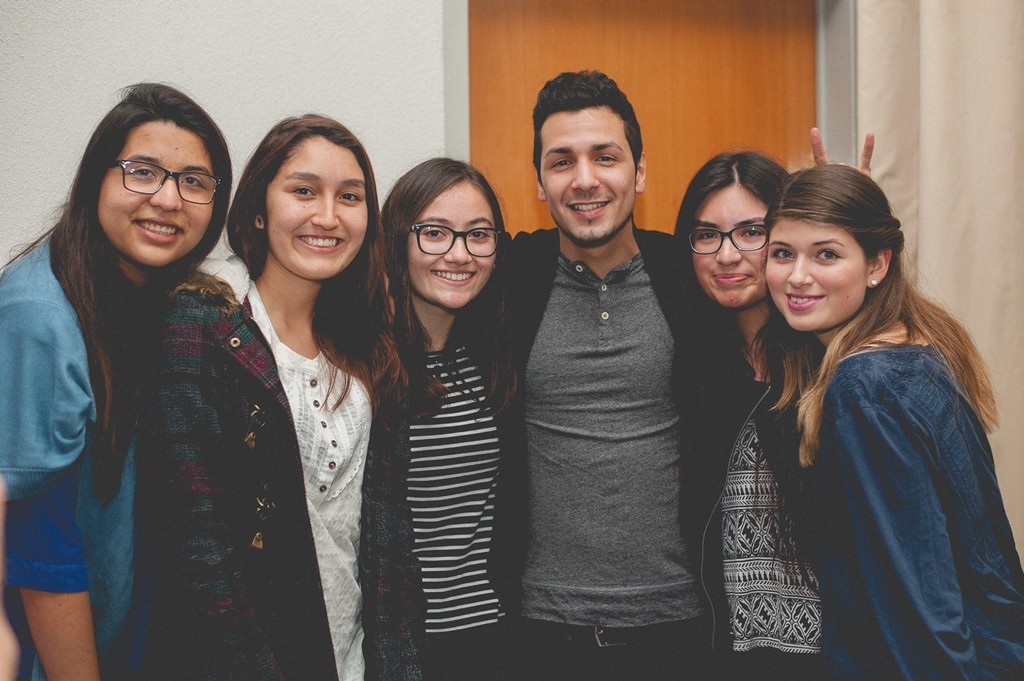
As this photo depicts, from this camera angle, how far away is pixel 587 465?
70.1 inches

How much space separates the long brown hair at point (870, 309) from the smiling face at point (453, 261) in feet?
2.14

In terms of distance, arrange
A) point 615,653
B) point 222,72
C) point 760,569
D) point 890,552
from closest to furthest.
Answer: point 890,552 < point 760,569 < point 615,653 < point 222,72

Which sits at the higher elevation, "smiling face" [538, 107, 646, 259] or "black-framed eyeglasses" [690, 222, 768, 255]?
"smiling face" [538, 107, 646, 259]

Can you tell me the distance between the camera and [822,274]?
150cm

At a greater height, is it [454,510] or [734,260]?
[734,260]

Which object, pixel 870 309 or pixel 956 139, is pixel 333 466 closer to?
pixel 870 309

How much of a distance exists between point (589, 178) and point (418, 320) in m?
0.51

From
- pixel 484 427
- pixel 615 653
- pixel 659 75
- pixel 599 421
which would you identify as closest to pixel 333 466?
pixel 484 427

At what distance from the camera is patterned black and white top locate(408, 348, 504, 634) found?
1.70 metres

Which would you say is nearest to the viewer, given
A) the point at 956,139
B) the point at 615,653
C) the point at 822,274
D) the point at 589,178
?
the point at 822,274

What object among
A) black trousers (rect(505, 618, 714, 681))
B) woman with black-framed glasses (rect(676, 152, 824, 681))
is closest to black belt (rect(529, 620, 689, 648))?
black trousers (rect(505, 618, 714, 681))

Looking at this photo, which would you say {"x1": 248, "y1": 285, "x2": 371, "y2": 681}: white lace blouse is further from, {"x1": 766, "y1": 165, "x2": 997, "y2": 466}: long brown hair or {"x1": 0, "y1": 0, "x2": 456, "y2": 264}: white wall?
{"x1": 766, "y1": 165, "x2": 997, "y2": 466}: long brown hair

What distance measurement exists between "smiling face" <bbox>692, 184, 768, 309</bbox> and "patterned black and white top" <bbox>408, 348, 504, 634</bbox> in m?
0.60

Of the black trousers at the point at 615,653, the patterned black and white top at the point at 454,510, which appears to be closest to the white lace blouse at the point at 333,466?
the patterned black and white top at the point at 454,510
